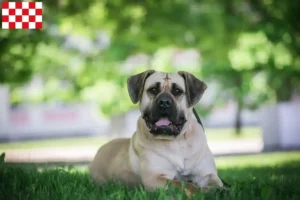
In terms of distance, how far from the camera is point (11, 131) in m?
23.1

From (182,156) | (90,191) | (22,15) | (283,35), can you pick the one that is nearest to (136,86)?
(182,156)

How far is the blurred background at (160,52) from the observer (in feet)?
42.7

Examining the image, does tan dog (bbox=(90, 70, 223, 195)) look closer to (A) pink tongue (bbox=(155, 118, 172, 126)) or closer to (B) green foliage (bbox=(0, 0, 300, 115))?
(A) pink tongue (bbox=(155, 118, 172, 126))

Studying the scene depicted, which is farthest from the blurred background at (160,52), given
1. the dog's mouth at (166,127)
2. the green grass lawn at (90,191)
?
the dog's mouth at (166,127)

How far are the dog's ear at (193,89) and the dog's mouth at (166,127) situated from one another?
0.60 ft

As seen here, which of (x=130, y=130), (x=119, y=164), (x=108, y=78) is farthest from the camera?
(x=130, y=130)

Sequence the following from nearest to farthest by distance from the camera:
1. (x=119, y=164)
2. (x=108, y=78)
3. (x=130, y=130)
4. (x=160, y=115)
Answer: (x=160, y=115), (x=119, y=164), (x=108, y=78), (x=130, y=130)

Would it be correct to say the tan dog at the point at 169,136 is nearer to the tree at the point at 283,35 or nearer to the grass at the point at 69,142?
the tree at the point at 283,35

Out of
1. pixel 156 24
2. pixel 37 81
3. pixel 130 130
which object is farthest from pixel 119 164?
pixel 37 81

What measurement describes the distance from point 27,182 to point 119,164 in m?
0.87

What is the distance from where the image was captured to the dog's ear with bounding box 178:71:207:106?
4047mm

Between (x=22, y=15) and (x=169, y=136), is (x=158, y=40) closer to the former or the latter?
(x=22, y=15)

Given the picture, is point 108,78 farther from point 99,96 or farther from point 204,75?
point 204,75

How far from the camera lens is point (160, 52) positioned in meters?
14.0
